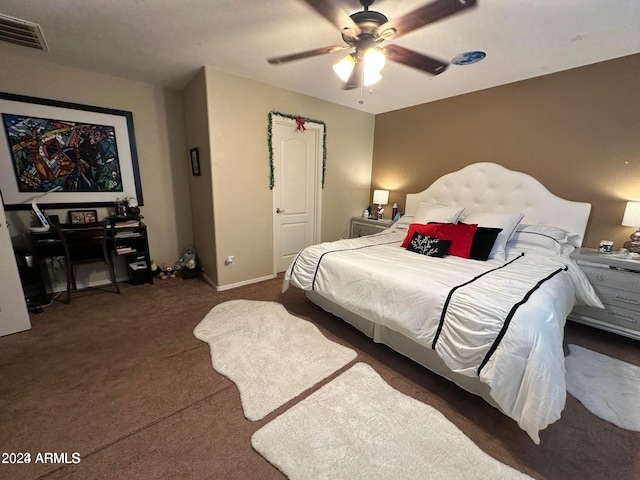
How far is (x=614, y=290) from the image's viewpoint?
225 centimetres

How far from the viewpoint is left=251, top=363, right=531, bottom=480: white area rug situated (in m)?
1.22

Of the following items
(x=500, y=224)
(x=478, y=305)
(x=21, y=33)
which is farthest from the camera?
(x=500, y=224)

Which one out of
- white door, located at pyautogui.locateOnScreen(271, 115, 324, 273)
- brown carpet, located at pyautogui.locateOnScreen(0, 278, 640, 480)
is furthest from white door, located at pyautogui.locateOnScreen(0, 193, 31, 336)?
white door, located at pyautogui.locateOnScreen(271, 115, 324, 273)

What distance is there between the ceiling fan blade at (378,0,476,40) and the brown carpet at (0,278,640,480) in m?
Result: 2.23

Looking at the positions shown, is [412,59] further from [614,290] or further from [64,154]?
[64,154]

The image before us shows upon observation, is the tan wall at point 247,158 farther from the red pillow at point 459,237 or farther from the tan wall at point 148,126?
the red pillow at point 459,237

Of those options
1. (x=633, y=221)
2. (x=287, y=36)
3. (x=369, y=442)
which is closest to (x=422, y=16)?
(x=287, y=36)

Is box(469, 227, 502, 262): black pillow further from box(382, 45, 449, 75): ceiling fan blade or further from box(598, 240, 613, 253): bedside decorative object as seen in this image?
box(382, 45, 449, 75): ceiling fan blade

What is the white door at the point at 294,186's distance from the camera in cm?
348

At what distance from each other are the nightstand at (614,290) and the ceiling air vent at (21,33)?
16.2 feet

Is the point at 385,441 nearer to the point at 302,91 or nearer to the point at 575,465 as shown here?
the point at 575,465

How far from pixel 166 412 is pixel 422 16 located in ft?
8.95

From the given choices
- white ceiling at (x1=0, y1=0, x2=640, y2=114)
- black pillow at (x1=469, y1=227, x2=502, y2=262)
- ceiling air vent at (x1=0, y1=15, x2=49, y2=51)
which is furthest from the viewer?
black pillow at (x1=469, y1=227, x2=502, y2=262)

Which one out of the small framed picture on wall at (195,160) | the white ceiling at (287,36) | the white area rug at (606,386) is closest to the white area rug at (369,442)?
the white area rug at (606,386)
